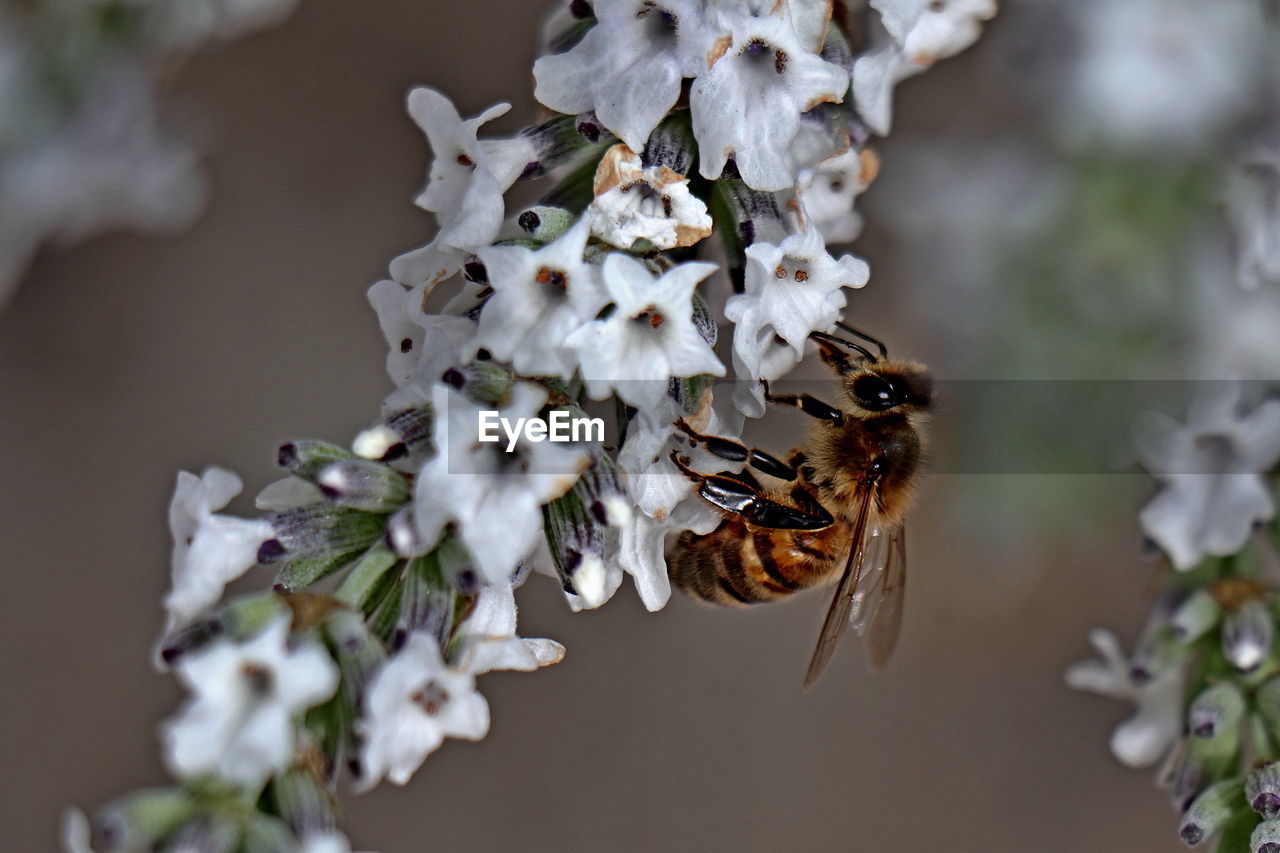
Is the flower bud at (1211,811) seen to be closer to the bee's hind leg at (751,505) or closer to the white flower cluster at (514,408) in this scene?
the bee's hind leg at (751,505)

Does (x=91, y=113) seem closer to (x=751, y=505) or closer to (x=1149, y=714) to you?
(x=751, y=505)

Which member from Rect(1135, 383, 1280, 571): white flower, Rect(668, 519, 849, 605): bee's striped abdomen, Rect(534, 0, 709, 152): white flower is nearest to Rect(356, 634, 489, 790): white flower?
Rect(534, 0, 709, 152): white flower

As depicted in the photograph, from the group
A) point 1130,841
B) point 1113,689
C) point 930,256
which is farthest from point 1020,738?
point 1113,689

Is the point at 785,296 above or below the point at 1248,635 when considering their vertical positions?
above

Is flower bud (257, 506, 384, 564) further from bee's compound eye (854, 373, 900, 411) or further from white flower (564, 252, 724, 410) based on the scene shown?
bee's compound eye (854, 373, 900, 411)

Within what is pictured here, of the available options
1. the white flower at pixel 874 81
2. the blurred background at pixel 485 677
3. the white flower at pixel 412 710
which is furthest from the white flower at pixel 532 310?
the blurred background at pixel 485 677

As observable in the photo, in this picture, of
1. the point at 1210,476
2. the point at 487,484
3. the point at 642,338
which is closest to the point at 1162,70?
the point at 1210,476
